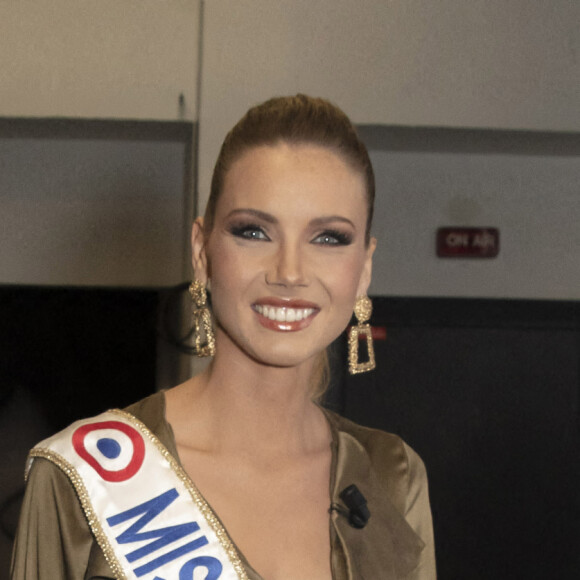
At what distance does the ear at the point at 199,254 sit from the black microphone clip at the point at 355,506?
399mm

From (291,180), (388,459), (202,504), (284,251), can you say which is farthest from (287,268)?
(388,459)

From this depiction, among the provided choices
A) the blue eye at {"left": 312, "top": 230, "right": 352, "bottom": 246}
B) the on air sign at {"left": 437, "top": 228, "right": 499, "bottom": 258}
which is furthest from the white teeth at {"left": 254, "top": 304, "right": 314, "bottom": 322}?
the on air sign at {"left": 437, "top": 228, "right": 499, "bottom": 258}

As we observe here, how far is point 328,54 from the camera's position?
276 cm

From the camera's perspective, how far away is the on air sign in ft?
10.3

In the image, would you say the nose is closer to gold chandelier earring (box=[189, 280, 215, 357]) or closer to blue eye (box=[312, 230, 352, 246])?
blue eye (box=[312, 230, 352, 246])

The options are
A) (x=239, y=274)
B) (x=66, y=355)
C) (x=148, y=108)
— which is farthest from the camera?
(x=66, y=355)

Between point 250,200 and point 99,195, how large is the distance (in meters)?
1.87

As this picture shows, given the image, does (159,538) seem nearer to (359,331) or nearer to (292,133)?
(359,331)

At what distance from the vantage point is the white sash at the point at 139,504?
4.48 ft

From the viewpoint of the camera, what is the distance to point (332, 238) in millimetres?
1406

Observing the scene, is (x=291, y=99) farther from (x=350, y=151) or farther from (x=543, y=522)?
(x=543, y=522)

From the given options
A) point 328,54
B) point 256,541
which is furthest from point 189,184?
point 256,541

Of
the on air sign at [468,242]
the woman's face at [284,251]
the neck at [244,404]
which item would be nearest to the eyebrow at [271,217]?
the woman's face at [284,251]

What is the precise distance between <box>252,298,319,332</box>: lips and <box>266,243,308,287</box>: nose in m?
0.03
